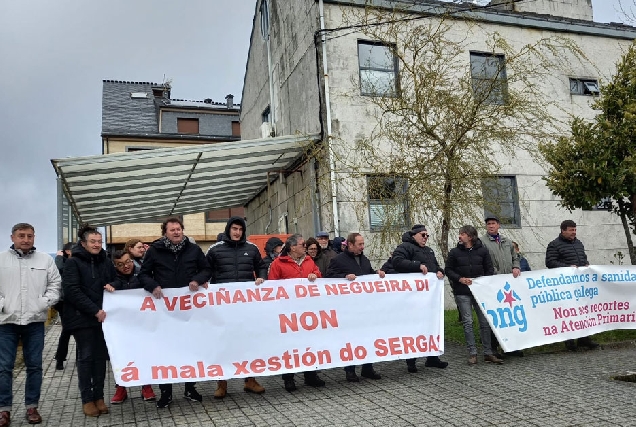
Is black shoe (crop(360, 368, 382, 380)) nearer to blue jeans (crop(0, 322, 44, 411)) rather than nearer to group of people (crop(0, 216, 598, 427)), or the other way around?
group of people (crop(0, 216, 598, 427))

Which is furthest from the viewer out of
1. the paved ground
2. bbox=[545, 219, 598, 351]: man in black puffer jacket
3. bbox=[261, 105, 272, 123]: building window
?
bbox=[261, 105, 272, 123]: building window

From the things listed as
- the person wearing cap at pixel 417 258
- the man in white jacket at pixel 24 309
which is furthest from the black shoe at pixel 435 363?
the man in white jacket at pixel 24 309

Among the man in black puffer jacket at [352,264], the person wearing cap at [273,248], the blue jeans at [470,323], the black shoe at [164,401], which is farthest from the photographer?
the person wearing cap at [273,248]

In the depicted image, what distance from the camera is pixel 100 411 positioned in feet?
19.4

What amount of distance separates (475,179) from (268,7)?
10.3 m

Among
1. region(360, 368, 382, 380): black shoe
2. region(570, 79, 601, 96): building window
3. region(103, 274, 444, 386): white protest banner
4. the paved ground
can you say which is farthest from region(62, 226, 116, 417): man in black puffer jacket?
region(570, 79, 601, 96): building window

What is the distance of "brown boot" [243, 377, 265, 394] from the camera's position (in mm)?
6457

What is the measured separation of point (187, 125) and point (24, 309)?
35691 millimetres

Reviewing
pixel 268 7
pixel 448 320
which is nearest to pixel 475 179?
pixel 448 320

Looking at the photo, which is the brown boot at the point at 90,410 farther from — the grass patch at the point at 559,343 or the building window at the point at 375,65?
the building window at the point at 375,65

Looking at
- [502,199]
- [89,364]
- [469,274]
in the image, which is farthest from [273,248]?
[502,199]

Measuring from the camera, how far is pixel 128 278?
7156 millimetres

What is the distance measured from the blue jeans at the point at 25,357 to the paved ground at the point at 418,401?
29 cm

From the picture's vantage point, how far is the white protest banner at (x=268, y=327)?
607 centimetres
